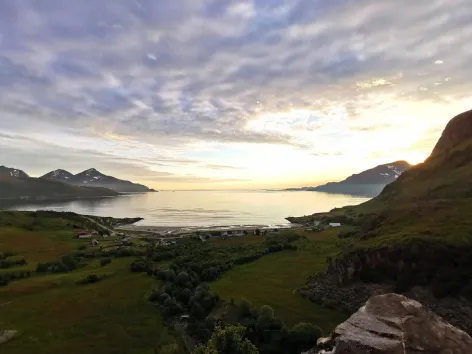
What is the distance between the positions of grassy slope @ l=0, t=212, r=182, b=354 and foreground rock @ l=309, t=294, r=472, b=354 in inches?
1146

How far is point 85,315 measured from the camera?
56.0 metres

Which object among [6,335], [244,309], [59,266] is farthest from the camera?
[59,266]

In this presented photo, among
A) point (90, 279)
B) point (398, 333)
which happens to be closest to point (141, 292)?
point (90, 279)

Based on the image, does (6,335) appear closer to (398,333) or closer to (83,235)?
(398,333)

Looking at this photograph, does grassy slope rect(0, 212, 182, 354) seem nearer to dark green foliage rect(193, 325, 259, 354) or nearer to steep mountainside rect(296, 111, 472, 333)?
dark green foliage rect(193, 325, 259, 354)

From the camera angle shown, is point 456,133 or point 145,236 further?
point 456,133

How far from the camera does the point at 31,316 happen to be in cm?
5572

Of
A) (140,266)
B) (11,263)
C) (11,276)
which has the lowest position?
(11,276)

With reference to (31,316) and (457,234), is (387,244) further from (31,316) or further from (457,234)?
(31,316)

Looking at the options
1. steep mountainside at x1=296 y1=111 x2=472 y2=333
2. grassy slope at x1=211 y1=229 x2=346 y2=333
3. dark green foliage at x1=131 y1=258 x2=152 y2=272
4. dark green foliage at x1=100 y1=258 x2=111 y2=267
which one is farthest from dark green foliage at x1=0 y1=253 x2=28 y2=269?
steep mountainside at x1=296 y1=111 x2=472 y2=333

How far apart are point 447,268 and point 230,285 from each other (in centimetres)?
3969

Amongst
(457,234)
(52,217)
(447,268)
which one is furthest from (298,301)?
(52,217)

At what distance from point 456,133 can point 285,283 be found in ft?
534

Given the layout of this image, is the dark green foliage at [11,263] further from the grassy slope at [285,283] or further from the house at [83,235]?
the grassy slope at [285,283]
